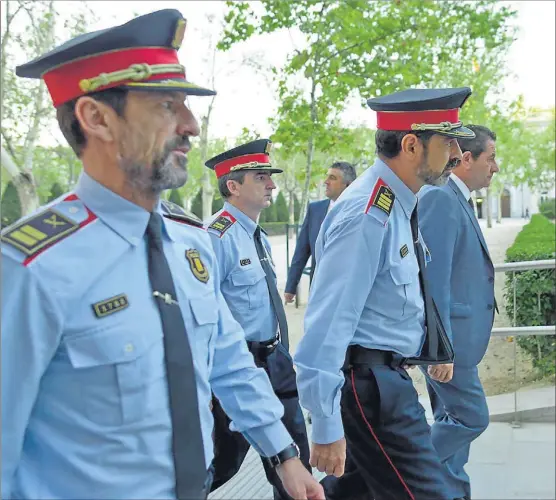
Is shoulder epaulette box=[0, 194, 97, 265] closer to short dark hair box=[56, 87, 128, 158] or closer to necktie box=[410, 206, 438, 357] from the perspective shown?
short dark hair box=[56, 87, 128, 158]

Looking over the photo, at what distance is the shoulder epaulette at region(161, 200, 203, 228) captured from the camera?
194cm

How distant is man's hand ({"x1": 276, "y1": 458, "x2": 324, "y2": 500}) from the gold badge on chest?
546 mm

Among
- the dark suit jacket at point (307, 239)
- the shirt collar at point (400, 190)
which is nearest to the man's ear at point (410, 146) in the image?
the shirt collar at point (400, 190)

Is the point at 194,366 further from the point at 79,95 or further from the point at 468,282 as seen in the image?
the point at 468,282

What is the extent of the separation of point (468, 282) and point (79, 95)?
2718mm

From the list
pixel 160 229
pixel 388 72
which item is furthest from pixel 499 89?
pixel 160 229

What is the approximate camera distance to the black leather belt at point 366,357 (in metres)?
2.88

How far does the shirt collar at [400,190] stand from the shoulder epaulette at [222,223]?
1.48 metres

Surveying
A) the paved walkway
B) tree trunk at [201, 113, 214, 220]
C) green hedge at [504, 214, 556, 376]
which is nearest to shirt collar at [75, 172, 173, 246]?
the paved walkway

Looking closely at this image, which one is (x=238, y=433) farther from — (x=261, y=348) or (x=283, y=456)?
(x=283, y=456)

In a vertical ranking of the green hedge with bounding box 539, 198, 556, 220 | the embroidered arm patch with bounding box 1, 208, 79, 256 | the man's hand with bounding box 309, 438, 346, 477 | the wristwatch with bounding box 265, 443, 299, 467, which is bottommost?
the green hedge with bounding box 539, 198, 556, 220

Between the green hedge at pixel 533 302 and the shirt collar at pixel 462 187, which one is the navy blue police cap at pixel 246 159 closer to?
the shirt collar at pixel 462 187

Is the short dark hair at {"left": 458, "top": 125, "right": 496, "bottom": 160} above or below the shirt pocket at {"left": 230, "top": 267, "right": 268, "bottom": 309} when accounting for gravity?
above

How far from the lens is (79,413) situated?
158cm
